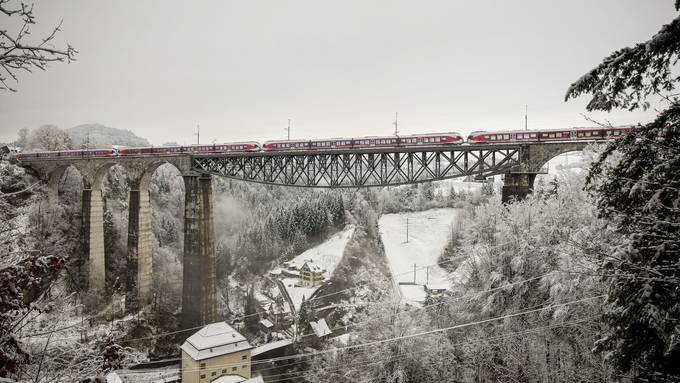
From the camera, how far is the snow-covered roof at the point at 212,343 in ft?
68.6

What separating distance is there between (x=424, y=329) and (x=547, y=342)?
596 centimetres

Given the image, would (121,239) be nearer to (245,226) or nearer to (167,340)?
(167,340)

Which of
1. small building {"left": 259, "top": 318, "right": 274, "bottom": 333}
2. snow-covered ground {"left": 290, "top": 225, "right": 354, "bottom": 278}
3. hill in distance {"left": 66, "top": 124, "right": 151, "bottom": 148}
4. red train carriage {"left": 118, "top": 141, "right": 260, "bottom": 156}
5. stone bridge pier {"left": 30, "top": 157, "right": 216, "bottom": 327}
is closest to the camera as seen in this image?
red train carriage {"left": 118, "top": 141, "right": 260, "bottom": 156}

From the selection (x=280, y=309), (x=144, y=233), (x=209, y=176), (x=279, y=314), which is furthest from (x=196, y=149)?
(x=280, y=309)

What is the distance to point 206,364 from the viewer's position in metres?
20.8

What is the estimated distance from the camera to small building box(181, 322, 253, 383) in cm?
2064

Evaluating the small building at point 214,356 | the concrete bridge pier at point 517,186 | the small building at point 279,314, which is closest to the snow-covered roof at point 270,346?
the small building at point 279,314

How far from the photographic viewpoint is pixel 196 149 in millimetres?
26125

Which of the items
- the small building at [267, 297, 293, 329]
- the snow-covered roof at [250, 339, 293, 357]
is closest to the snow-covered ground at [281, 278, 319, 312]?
the small building at [267, 297, 293, 329]

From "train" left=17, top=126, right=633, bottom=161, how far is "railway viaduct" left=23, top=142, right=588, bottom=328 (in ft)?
1.17

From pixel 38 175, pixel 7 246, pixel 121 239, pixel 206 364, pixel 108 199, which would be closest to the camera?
pixel 7 246

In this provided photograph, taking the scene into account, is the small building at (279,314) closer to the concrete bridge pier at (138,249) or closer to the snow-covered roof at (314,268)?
the snow-covered roof at (314,268)

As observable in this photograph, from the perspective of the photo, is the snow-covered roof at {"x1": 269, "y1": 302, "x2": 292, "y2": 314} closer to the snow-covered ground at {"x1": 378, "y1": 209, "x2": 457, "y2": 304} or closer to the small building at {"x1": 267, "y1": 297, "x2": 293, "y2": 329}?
the small building at {"x1": 267, "y1": 297, "x2": 293, "y2": 329}

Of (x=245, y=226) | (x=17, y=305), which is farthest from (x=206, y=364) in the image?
(x=245, y=226)
